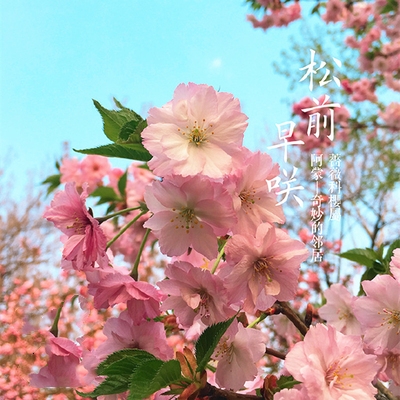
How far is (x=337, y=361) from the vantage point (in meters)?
0.62

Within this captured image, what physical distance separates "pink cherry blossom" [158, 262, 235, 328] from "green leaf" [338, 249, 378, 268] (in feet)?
1.62

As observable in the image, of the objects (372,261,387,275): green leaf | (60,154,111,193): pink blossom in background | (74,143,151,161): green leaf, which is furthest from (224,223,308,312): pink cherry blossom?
(60,154,111,193): pink blossom in background

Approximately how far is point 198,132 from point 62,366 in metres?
0.51

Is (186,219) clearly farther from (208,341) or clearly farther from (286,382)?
(286,382)

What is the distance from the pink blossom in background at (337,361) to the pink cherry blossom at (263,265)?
0.07 metres

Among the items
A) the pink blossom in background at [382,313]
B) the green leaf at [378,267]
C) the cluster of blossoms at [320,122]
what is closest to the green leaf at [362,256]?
the green leaf at [378,267]

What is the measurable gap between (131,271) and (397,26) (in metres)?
3.32

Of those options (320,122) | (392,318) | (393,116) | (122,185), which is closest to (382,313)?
(392,318)

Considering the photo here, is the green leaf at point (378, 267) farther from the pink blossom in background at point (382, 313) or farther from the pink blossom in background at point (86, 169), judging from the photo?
the pink blossom in background at point (86, 169)

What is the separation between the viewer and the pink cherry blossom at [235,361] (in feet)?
2.17

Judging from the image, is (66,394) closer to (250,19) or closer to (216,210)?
(216,210)

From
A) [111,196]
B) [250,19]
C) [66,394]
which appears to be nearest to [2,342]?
[66,394]

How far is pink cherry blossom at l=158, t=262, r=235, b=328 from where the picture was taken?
0.60 m

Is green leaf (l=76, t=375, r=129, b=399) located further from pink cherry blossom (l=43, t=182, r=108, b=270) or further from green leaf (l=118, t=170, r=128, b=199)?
green leaf (l=118, t=170, r=128, b=199)
